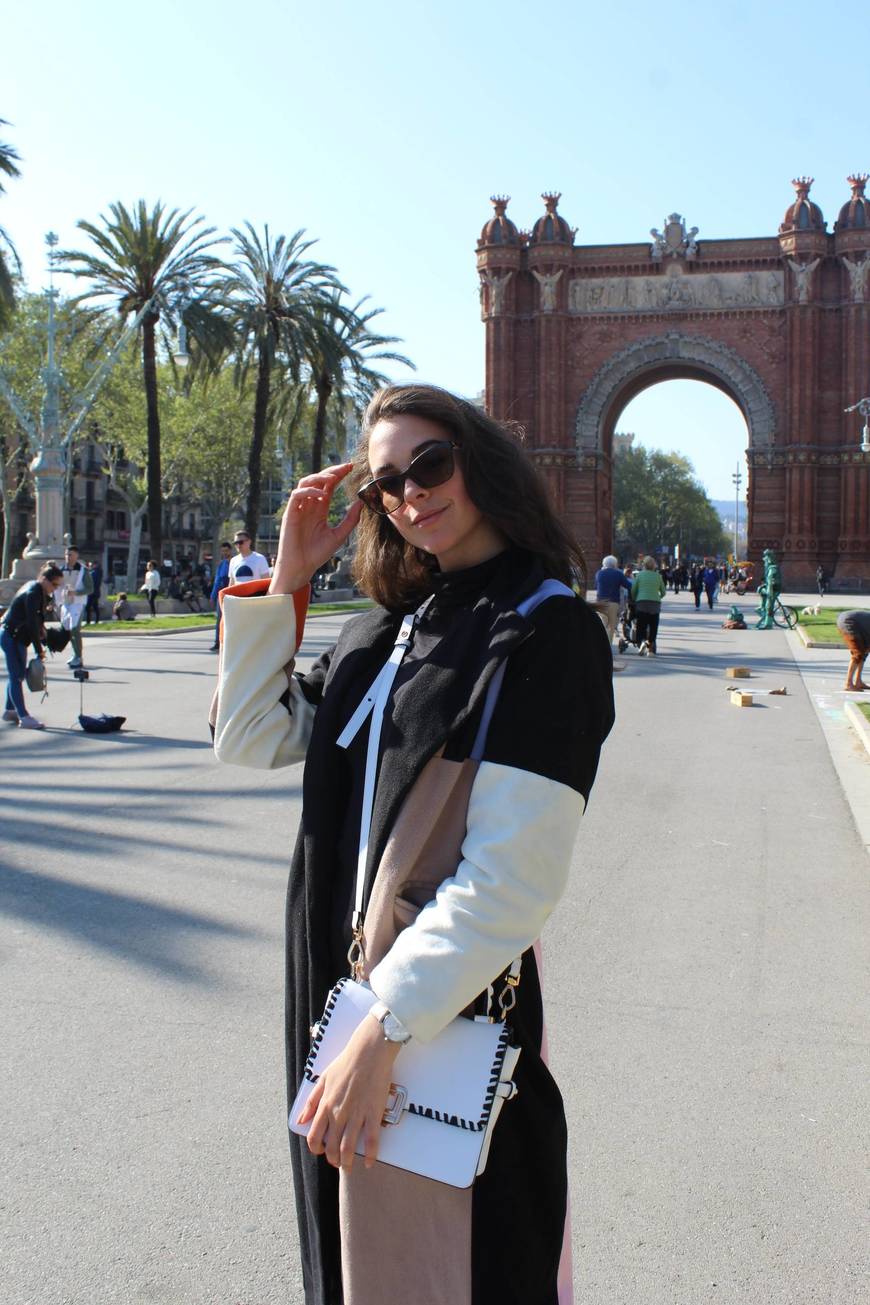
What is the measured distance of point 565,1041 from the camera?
429 cm

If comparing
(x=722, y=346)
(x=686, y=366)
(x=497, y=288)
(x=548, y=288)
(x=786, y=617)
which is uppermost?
(x=497, y=288)

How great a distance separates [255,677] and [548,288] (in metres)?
53.5

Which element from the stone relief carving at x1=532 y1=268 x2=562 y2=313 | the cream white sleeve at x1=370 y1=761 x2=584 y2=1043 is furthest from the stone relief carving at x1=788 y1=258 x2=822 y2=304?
the cream white sleeve at x1=370 y1=761 x2=584 y2=1043

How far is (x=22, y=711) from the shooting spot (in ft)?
39.1

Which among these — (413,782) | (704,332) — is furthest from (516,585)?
(704,332)

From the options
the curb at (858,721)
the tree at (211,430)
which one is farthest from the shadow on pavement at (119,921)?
the tree at (211,430)

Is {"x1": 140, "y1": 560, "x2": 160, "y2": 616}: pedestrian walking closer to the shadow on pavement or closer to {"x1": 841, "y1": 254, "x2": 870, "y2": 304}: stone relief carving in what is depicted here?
the shadow on pavement

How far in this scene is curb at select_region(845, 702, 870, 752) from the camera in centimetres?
1122

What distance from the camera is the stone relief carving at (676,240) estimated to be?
171ft

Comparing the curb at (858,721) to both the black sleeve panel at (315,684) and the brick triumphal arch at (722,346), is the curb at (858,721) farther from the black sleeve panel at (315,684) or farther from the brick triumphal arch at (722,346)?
the brick triumphal arch at (722,346)

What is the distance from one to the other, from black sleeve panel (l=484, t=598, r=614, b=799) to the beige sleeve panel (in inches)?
22.8

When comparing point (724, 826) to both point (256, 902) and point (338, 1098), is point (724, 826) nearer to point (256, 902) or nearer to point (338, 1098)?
point (256, 902)

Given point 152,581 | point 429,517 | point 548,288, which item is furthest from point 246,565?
point 548,288

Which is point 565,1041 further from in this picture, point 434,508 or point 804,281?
point 804,281
